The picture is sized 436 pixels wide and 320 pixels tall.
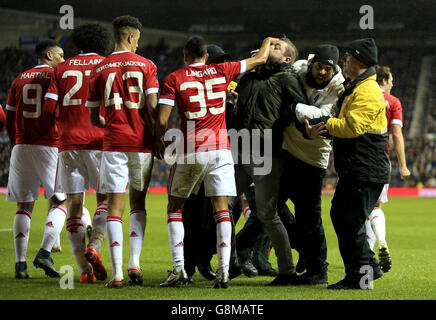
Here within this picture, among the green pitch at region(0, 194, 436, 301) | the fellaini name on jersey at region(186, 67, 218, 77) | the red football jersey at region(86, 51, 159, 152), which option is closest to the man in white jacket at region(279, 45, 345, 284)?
the green pitch at region(0, 194, 436, 301)

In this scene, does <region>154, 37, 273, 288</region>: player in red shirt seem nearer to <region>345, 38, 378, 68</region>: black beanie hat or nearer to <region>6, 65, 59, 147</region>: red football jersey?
<region>345, 38, 378, 68</region>: black beanie hat

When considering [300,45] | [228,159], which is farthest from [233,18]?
[228,159]

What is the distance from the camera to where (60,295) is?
220 inches

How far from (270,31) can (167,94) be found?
94.3ft

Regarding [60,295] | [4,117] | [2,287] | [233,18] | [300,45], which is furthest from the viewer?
[300,45]

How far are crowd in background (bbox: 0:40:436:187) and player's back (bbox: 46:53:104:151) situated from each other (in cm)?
1896

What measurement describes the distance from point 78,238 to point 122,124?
1.21 m

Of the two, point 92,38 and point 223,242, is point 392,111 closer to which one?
point 223,242

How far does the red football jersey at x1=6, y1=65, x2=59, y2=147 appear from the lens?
6.84 meters

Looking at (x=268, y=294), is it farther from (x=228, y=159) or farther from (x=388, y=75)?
(x=388, y=75)

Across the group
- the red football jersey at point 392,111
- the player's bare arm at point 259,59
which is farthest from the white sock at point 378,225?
the player's bare arm at point 259,59

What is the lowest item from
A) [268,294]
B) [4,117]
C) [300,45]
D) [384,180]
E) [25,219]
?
[268,294]

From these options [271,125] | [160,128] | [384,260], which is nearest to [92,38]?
[160,128]
